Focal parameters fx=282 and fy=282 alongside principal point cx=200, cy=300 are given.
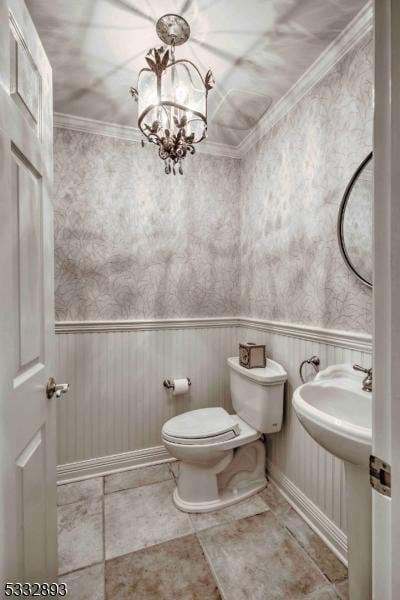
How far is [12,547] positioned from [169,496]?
130cm

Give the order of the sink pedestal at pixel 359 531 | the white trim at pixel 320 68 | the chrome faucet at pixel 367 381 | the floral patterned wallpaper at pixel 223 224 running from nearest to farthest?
the sink pedestal at pixel 359 531, the chrome faucet at pixel 367 381, the white trim at pixel 320 68, the floral patterned wallpaper at pixel 223 224

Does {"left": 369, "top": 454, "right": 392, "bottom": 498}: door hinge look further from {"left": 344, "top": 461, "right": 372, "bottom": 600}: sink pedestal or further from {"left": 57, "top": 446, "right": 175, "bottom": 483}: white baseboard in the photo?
{"left": 57, "top": 446, "right": 175, "bottom": 483}: white baseboard

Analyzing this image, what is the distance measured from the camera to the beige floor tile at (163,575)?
1.20 meters

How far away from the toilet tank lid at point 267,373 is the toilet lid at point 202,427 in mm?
309

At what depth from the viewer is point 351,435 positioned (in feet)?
2.81

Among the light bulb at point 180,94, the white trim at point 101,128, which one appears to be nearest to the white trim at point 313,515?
the light bulb at point 180,94

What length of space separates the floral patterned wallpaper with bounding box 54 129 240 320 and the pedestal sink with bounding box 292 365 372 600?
1191 millimetres

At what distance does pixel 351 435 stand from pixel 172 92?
1.56 meters

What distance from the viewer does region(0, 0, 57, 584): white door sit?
693 mm

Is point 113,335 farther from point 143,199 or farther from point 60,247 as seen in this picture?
point 143,199

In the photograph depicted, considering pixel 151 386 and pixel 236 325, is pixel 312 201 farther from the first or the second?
pixel 151 386

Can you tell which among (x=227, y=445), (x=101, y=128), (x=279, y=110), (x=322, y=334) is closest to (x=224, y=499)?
(x=227, y=445)

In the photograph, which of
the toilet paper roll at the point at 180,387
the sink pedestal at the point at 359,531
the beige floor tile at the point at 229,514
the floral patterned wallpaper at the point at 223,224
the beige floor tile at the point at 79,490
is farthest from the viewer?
the toilet paper roll at the point at 180,387

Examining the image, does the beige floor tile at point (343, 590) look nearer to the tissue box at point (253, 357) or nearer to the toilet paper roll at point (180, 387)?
the tissue box at point (253, 357)
